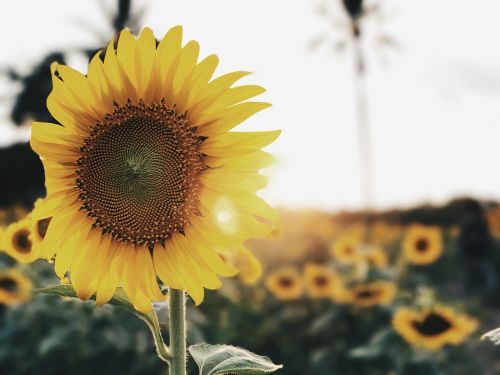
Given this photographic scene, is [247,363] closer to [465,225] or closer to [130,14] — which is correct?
[465,225]

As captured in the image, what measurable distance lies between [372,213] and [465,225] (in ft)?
28.5

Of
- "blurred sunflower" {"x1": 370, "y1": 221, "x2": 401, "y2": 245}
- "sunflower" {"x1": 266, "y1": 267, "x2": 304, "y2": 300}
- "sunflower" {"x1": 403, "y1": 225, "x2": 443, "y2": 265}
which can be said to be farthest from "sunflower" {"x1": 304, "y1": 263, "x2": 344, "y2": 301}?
"blurred sunflower" {"x1": 370, "y1": 221, "x2": 401, "y2": 245}

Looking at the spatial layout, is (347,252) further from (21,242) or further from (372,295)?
(21,242)

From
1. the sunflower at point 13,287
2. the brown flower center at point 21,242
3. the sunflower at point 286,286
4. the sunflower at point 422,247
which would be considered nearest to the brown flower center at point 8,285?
the sunflower at point 13,287

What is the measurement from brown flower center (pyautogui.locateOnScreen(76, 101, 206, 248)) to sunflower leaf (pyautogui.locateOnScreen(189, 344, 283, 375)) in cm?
27

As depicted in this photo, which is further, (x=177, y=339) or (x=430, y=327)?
(x=430, y=327)

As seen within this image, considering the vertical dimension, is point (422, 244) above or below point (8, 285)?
above

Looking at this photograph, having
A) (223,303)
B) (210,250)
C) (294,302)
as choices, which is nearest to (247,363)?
(210,250)

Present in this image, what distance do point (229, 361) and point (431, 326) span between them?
3.26 m

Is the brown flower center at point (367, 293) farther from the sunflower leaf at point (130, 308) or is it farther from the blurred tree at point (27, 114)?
the blurred tree at point (27, 114)

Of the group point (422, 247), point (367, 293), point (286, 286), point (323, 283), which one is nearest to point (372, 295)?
point (367, 293)

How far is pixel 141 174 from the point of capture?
1530 millimetres

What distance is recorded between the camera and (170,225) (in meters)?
1.51

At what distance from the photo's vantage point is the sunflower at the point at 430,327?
4258 mm
